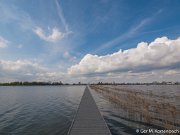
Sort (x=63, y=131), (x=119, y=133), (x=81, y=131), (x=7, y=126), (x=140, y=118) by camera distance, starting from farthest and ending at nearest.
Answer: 1. (x=140, y=118)
2. (x=7, y=126)
3. (x=63, y=131)
4. (x=119, y=133)
5. (x=81, y=131)

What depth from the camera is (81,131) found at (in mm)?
11516

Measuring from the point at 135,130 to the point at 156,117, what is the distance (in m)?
4.76

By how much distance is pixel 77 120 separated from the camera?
14383 millimetres

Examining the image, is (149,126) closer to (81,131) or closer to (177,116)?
(177,116)

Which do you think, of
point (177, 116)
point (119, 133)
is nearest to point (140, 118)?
point (177, 116)

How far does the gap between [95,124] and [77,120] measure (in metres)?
1.78

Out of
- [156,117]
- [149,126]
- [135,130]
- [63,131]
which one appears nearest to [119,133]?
[135,130]

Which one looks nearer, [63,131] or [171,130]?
[171,130]

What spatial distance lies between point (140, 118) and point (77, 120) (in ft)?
19.3

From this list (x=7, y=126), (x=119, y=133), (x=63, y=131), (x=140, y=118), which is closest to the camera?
(x=119, y=133)

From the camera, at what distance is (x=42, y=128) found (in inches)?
578

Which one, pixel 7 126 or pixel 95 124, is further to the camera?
pixel 7 126

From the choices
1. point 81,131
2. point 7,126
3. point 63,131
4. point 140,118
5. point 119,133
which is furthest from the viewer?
point 140,118

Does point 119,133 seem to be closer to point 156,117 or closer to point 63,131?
point 63,131
